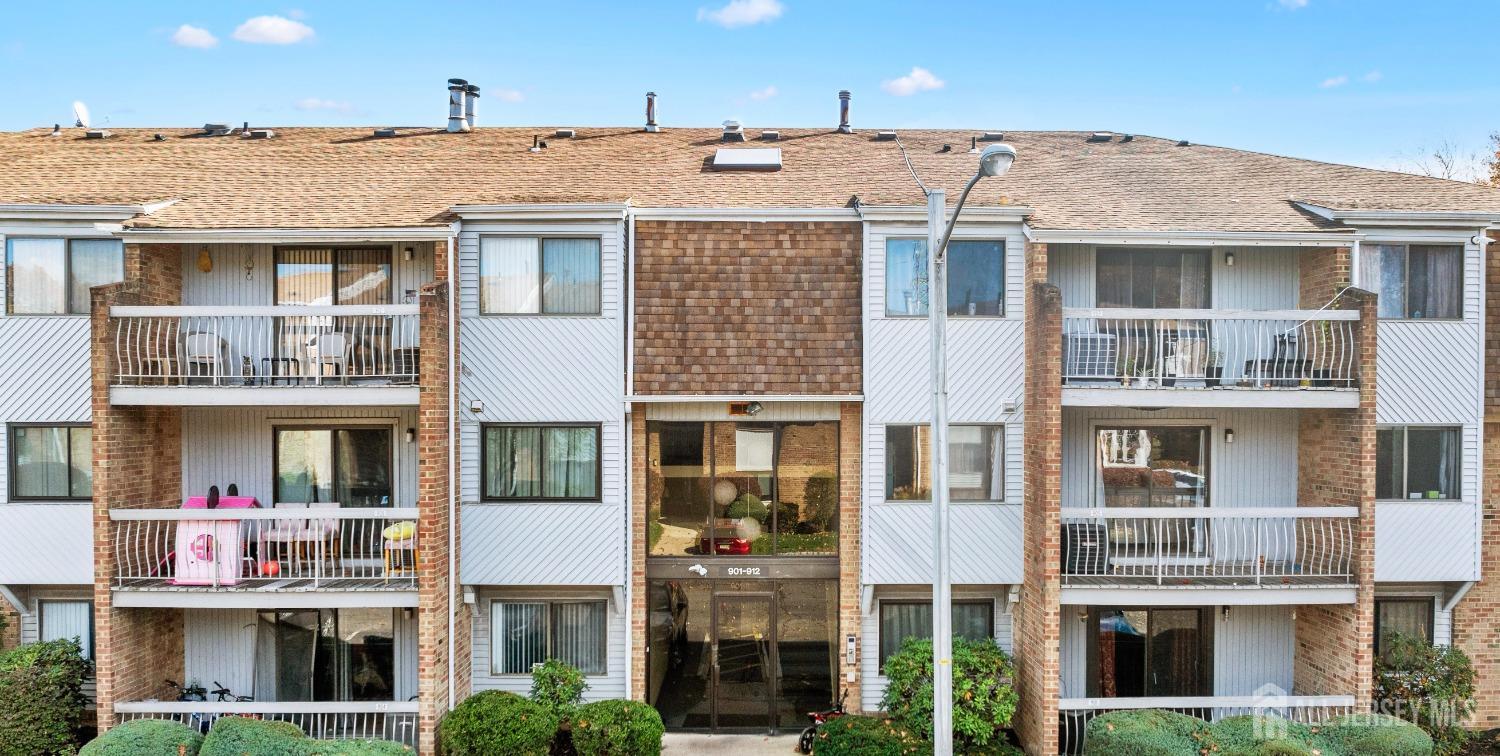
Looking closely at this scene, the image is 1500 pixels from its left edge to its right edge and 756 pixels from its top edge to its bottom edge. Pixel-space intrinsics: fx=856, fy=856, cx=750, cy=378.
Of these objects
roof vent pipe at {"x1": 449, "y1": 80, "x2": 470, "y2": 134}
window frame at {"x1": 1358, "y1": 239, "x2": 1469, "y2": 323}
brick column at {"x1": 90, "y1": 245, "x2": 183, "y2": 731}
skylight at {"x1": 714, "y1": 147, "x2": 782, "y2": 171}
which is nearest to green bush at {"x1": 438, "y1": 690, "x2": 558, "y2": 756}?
brick column at {"x1": 90, "y1": 245, "x2": 183, "y2": 731}

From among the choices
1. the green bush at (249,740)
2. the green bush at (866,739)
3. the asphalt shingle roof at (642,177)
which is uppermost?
the asphalt shingle roof at (642,177)

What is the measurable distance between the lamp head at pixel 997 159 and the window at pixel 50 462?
11.8m

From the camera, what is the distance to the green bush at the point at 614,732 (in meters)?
10.3

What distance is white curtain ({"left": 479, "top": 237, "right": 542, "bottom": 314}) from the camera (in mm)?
11344

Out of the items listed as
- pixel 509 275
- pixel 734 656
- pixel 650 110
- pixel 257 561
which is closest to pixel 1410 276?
pixel 734 656

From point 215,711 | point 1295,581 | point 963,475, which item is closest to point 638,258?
point 963,475

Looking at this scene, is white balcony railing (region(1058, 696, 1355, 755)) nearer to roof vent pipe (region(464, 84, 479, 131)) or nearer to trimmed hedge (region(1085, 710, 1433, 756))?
trimmed hedge (region(1085, 710, 1433, 756))

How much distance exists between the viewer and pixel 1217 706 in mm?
10969

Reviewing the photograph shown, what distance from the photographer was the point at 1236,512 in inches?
419

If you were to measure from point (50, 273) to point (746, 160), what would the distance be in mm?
9809

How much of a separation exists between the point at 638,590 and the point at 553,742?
2149 millimetres

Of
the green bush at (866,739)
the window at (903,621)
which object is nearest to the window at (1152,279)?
the window at (903,621)

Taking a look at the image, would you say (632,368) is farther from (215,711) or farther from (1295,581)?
(1295,581)

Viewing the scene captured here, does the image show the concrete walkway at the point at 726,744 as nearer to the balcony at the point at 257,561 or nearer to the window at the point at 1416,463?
the balcony at the point at 257,561
